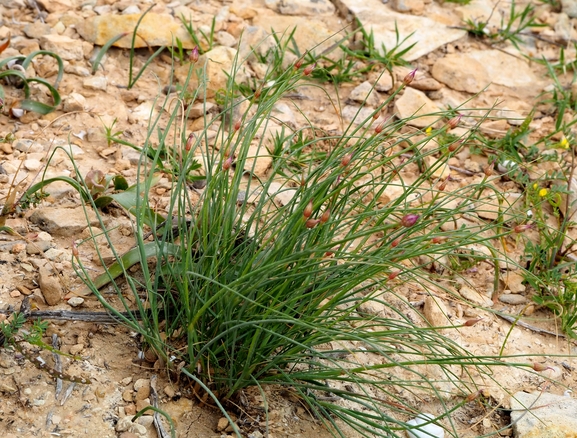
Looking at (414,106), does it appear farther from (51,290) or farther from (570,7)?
(51,290)

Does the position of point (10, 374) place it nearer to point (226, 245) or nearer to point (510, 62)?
point (226, 245)

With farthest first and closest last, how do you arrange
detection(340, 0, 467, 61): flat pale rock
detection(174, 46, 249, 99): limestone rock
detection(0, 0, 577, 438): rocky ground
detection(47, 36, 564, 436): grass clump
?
detection(340, 0, 467, 61): flat pale rock < detection(174, 46, 249, 99): limestone rock < detection(0, 0, 577, 438): rocky ground < detection(47, 36, 564, 436): grass clump

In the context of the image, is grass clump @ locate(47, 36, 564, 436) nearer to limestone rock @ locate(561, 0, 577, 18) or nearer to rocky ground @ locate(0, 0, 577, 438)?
rocky ground @ locate(0, 0, 577, 438)

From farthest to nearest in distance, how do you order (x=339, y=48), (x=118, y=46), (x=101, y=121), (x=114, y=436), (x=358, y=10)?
(x=358, y=10)
(x=339, y=48)
(x=118, y=46)
(x=101, y=121)
(x=114, y=436)

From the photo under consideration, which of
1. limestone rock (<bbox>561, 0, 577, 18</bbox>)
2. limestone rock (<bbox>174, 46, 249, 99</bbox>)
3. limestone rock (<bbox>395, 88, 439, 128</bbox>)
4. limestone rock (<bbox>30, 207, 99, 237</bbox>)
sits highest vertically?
limestone rock (<bbox>561, 0, 577, 18</bbox>)

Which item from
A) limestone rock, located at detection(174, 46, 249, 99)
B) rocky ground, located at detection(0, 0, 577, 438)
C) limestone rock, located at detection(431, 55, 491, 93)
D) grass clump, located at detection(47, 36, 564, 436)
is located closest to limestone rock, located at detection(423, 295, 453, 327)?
rocky ground, located at detection(0, 0, 577, 438)

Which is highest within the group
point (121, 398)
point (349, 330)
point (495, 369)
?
point (349, 330)

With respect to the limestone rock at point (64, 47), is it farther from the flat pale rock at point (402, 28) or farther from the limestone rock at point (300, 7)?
the flat pale rock at point (402, 28)

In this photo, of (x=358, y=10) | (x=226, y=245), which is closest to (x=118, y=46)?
(x=358, y=10)
